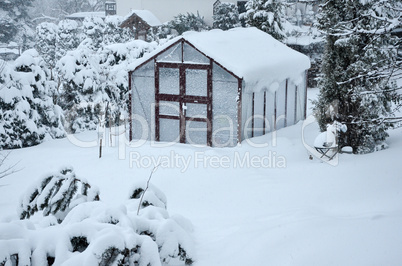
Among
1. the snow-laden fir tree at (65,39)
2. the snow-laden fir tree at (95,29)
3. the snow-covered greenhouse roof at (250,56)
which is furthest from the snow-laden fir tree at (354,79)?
the snow-laden fir tree at (65,39)

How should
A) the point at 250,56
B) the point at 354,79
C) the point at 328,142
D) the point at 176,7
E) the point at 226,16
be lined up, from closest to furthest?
1. the point at 354,79
2. the point at 328,142
3. the point at 250,56
4. the point at 226,16
5. the point at 176,7

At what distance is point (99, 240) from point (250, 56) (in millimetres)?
14289

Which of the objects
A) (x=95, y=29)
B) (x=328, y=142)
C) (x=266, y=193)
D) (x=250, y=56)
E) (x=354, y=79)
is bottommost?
(x=266, y=193)

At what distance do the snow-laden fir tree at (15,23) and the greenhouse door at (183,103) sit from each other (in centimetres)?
3389

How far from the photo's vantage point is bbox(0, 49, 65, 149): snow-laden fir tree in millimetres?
19234

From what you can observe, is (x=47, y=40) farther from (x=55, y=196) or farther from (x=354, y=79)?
(x=55, y=196)

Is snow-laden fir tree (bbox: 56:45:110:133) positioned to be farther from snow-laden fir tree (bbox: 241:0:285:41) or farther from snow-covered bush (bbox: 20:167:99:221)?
snow-covered bush (bbox: 20:167:99:221)

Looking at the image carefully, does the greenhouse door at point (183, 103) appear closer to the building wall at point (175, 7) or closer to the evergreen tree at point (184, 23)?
the evergreen tree at point (184, 23)

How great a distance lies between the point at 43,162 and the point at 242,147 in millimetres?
6904

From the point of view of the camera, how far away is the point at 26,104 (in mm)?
Answer: 19531

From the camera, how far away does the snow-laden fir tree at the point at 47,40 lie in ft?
131

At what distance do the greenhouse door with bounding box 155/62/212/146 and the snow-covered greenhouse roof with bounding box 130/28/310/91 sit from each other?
751 mm

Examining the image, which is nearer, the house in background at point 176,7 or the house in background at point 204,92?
the house in background at point 204,92

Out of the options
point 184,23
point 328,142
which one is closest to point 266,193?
Answer: point 328,142
